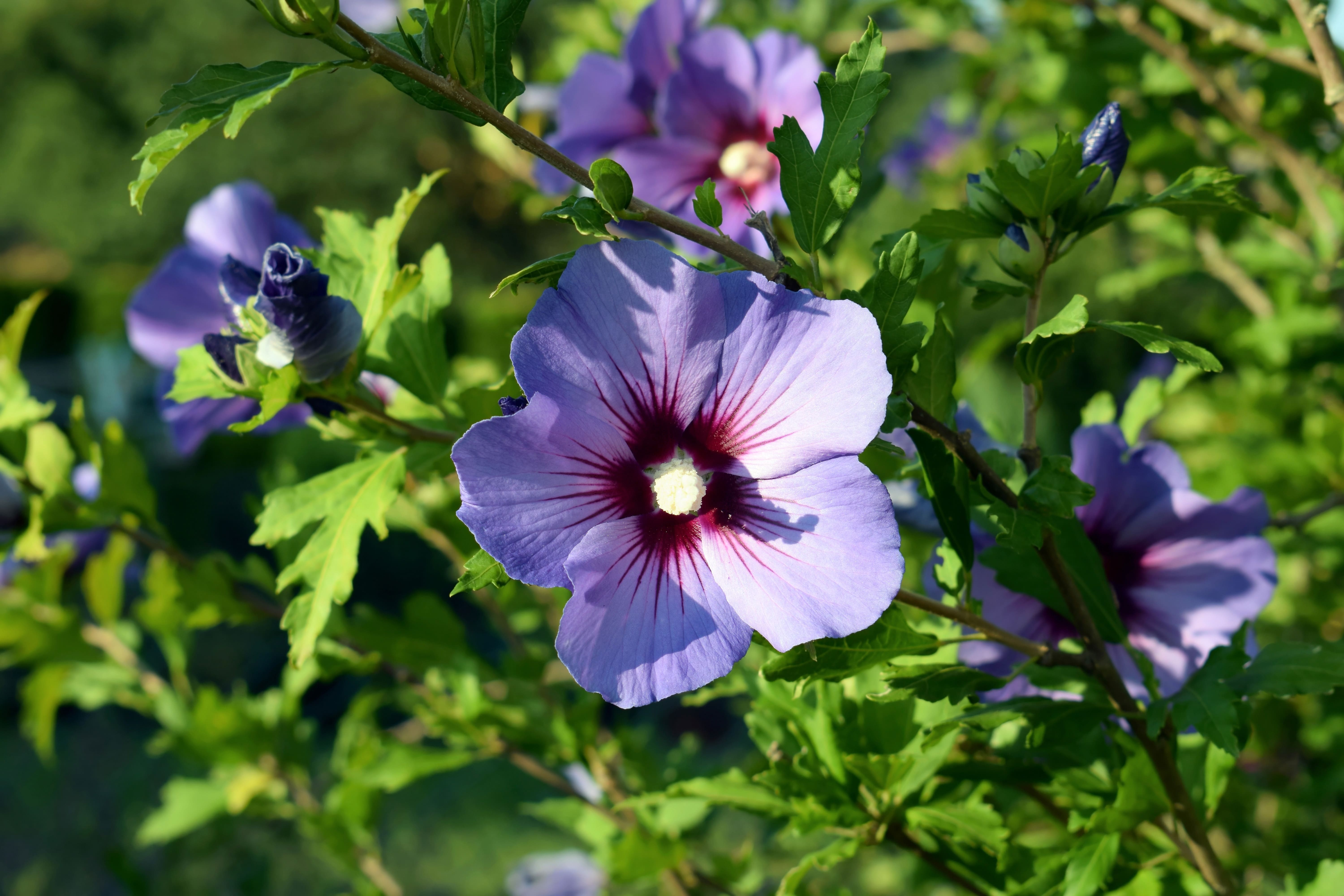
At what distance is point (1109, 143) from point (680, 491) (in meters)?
0.43

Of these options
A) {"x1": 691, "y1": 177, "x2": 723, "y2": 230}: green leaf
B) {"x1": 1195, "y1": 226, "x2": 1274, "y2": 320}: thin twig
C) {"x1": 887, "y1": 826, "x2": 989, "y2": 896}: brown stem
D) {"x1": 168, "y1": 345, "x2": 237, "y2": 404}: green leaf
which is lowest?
{"x1": 887, "y1": 826, "x2": 989, "y2": 896}: brown stem

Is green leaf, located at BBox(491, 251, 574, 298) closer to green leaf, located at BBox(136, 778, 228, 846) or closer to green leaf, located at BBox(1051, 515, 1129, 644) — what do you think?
green leaf, located at BBox(1051, 515, 1129, 644)

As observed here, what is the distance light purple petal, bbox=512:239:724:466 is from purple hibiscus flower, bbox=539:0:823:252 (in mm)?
631

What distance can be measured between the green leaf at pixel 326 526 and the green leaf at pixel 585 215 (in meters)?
0.33

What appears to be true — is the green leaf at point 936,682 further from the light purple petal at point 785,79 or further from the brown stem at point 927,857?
the light purple petal at point 785,79

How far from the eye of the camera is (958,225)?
787 mm

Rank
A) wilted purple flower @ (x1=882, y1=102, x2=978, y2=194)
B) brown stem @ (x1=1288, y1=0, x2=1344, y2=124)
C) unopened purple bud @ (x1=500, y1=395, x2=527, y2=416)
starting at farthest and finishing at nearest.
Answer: wilted purple flower @ (x1=882, y1=102, x2=978, y2=194) → brown stem @ (x1=1288, y1=0, x2=1344, y2=124) → unopened purple bud @ (x1=500, y1=395, x2=527, y2=416)

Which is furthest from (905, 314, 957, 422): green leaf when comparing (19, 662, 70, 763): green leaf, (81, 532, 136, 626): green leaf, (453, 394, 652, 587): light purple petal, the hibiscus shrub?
(19, 662, 70, 763): green leaf

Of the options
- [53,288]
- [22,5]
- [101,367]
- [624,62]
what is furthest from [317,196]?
[624,62]

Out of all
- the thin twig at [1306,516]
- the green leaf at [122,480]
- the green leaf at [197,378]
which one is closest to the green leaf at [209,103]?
the green leaf at [197,378]

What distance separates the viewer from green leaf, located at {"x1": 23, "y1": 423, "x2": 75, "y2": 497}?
123 centimetres

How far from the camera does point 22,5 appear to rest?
18.6m

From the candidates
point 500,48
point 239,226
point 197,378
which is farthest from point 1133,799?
point 239,226

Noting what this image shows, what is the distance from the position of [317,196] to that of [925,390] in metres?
18.0
